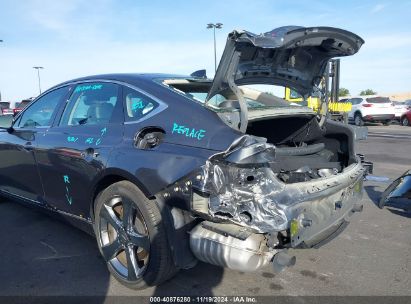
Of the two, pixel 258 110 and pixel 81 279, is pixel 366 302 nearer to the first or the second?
pixel 258 110

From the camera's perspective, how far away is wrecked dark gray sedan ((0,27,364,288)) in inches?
112

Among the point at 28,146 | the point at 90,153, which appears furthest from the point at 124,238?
the point at 28,146

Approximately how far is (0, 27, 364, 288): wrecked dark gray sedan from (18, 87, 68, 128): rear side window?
0.03 metres

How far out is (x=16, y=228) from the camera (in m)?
5.07

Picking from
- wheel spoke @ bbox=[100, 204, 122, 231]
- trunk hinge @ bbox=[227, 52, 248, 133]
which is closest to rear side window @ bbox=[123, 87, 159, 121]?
trunk hinge @ bbox=[227, 52, 248, 133]

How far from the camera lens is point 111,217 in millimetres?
3557

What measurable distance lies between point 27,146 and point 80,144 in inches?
46.0

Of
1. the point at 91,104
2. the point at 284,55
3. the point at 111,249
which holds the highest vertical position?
the point at 284,55

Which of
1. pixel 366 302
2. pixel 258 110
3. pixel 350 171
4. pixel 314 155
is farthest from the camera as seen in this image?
pixel 314 155

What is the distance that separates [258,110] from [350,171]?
108cm

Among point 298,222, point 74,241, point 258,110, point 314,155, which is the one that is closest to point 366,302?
point 298,222

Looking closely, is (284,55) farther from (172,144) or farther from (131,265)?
(131,265)

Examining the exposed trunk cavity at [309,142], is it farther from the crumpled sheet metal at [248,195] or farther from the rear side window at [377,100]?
the rear side window at [377,100]

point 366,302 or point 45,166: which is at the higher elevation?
point 45,166
